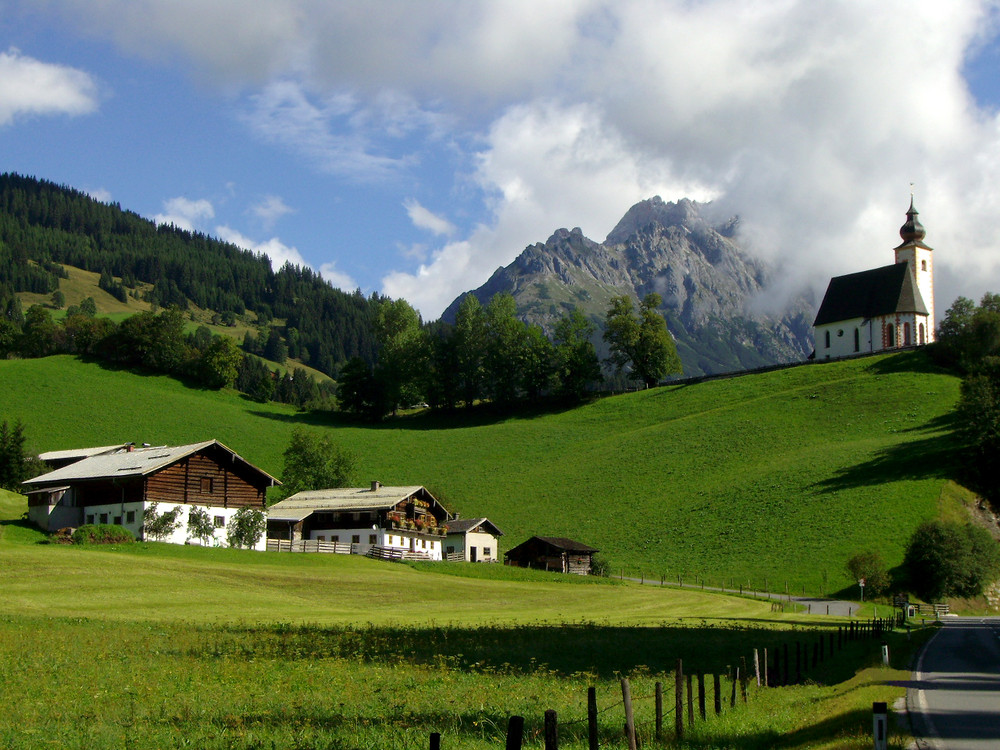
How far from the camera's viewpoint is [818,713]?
742 inches

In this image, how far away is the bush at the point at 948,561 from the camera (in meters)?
60.2

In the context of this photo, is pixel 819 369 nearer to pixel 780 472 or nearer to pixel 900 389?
pixel 900 389

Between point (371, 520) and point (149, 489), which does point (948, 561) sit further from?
point (149, 489)

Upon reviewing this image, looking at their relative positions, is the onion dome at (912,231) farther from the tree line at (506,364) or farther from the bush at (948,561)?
the bush at (948,561)

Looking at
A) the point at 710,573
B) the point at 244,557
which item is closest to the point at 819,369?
the point at 710,573

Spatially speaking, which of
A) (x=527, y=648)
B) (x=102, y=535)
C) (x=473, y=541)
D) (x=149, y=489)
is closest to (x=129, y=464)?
(x=149, y=489)

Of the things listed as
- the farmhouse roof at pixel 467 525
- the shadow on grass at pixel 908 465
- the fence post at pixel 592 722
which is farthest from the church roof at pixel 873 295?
the fence post at pixel 592 722

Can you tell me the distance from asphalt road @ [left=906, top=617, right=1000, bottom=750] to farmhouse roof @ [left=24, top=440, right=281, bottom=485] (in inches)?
1962

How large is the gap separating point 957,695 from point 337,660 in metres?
13.9

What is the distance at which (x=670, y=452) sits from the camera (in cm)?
10169

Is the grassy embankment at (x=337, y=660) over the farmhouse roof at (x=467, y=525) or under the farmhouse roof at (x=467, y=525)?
under

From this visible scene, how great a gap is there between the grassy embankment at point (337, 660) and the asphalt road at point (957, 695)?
0.95m

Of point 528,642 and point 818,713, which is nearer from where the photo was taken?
point 818,713

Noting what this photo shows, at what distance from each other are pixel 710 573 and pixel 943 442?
3004 centimetres
